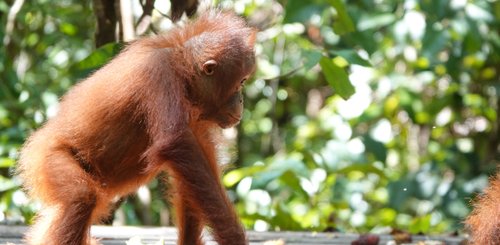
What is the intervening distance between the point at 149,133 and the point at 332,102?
114 inches

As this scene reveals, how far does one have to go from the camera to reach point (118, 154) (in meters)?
2.82

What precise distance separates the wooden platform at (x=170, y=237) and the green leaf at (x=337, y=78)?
56 cm

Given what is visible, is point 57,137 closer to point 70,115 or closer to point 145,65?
point 70,115

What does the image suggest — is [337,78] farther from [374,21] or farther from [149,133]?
[374,21]

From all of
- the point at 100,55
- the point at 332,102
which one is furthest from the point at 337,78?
the point at 332,102

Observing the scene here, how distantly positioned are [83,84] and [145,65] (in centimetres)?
Result: 28

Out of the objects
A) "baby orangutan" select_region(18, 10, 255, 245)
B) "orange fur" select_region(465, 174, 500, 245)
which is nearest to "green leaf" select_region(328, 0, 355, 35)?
"baby orangutan" select_region(18, 10, 255, 245)

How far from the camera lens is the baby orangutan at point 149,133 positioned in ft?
8.53

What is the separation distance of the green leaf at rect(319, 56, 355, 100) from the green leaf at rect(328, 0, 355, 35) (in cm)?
22

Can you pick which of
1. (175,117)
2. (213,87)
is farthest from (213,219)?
(213,87)

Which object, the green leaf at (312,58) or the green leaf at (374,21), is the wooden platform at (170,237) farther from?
the green leaf at (374,21)

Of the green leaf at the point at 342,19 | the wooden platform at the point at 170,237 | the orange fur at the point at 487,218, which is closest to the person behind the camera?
the orange fur at the point at 487,218

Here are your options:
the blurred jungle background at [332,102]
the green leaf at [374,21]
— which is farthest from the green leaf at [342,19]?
the green leaf at [374,21]

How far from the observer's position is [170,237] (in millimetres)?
3570
